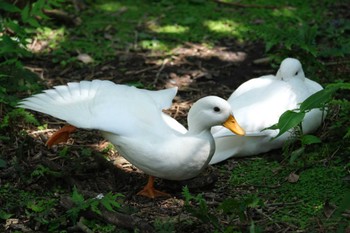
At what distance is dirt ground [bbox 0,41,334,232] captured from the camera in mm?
3924

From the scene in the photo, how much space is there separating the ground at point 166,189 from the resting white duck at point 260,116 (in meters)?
0.09

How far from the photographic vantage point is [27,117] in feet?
15.8

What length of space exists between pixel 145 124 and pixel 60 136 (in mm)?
659

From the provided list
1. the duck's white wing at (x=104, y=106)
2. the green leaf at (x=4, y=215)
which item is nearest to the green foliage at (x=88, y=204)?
the green leaf at (x=4, y=215)

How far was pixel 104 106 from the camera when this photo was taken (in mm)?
4160

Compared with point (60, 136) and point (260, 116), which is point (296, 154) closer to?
point (260, 116)

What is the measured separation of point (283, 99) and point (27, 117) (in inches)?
70.9

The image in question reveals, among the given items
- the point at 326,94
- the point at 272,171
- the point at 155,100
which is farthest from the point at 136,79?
the point at 326,94

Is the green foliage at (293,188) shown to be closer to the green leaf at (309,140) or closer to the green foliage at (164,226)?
the green leaf at (309,140)

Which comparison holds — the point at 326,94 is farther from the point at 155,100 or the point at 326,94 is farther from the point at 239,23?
the point at 239,23

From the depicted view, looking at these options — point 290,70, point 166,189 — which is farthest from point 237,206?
point 290,70

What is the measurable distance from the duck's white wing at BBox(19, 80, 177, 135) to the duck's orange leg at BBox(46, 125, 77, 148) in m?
0.24

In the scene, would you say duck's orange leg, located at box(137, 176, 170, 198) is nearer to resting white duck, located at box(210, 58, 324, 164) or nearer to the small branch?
resting white duck, located at box(210, 58, 324, 164)

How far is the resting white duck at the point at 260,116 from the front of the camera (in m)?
4.54
